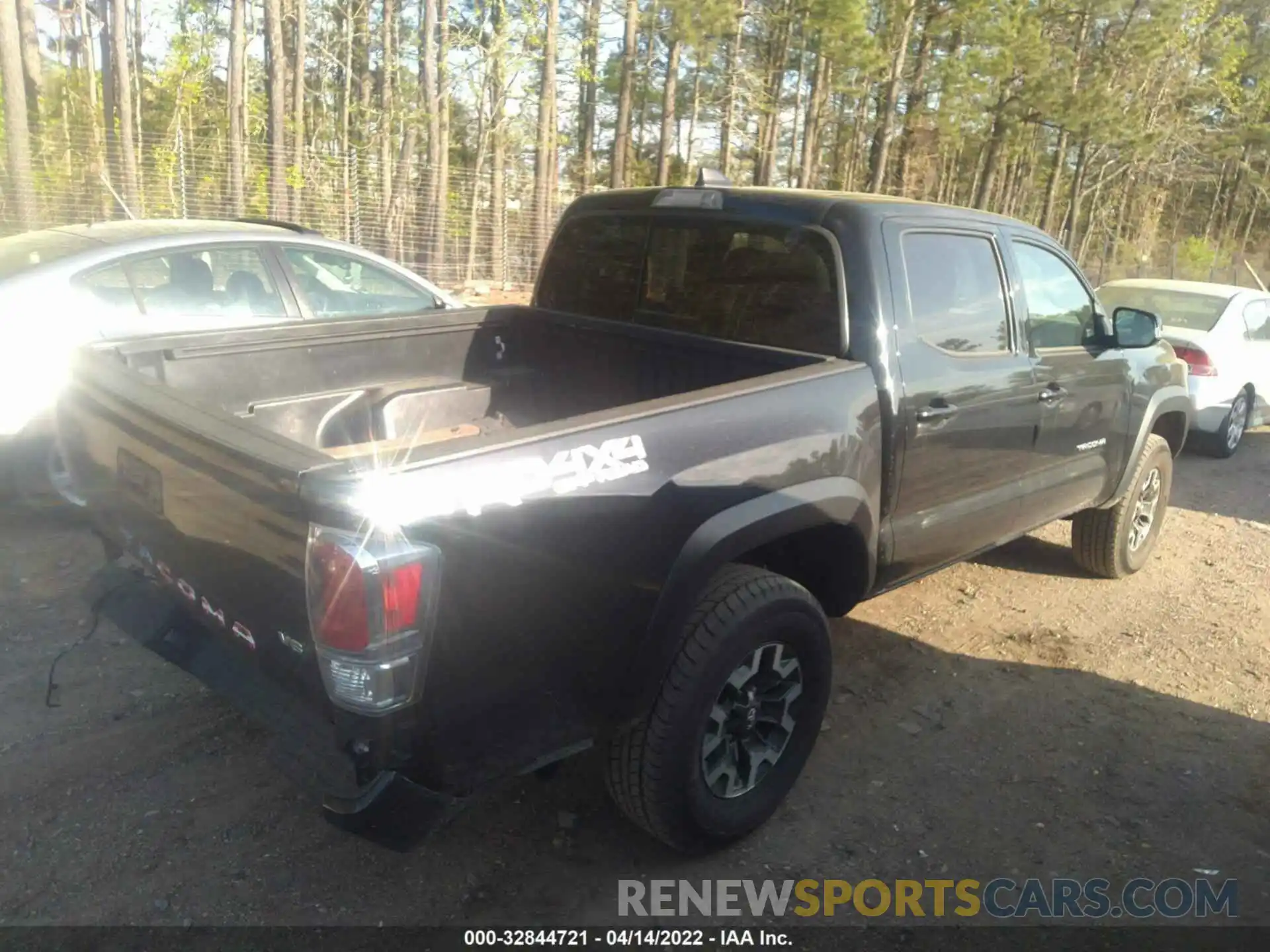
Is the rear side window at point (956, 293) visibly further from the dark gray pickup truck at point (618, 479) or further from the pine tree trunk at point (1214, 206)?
the pine tree trunk at point (1214, 206)

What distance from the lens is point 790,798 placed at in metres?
3.30

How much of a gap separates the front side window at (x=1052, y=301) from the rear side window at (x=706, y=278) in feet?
4.04

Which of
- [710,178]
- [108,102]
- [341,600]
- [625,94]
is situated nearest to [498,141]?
[625,94]

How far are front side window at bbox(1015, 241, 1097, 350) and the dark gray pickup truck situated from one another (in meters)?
0.02

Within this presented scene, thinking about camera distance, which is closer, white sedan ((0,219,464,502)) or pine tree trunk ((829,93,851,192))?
white sedan ((0,219,464,502))

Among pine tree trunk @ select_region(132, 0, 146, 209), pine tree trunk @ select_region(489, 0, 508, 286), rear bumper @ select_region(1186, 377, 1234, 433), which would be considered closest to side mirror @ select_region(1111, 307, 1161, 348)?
rear bumper @ select_region(1186, 377, 1234, 433)

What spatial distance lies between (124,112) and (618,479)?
1845cm

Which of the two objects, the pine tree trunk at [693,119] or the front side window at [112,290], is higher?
the pine tree trunk at [693,119]

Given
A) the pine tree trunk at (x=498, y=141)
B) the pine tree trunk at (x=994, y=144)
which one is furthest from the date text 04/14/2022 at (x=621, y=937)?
the pine tree trunk at (x=994, y=144)

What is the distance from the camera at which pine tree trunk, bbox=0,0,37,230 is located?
13.5 m

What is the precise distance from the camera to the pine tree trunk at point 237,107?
52.5ft

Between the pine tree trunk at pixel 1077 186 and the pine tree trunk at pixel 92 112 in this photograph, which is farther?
the pine tree trunk at pixel 1077 186

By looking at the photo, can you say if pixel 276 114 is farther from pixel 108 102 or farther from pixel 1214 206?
pixel 1214 206

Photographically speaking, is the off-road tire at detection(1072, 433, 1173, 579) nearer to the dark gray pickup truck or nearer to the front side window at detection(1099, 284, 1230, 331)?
the dark gray pickup truck
